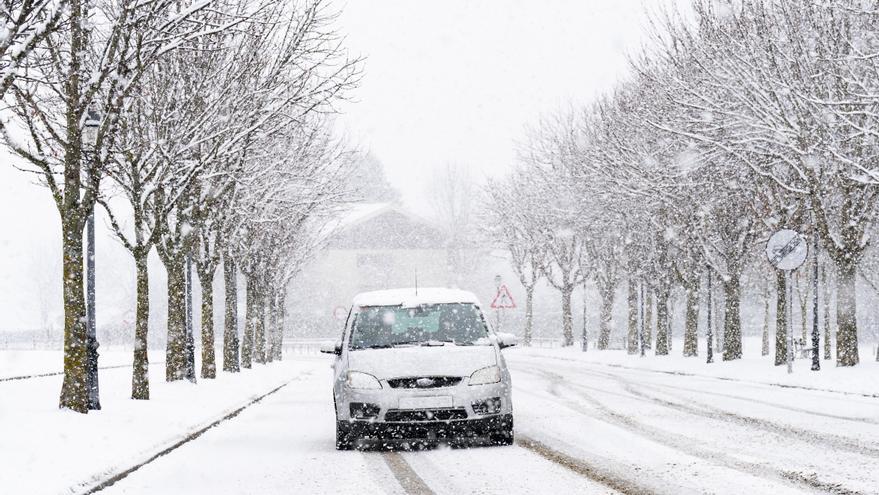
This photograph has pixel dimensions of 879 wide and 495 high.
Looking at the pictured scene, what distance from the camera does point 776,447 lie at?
31.9 ft

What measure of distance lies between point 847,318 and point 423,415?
14840 millimetres

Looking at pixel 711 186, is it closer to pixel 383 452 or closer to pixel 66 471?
pixel 383 452

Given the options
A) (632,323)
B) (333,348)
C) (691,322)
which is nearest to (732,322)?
(691,322)

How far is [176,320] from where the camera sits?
20625 millimetres

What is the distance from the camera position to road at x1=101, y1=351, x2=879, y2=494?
7.83 meters

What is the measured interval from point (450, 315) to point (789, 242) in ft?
38.3

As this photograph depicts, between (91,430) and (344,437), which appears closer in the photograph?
(344,437)

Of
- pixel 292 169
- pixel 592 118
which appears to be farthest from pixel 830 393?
pixel 592 118

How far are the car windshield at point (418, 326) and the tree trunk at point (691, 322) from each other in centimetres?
2257

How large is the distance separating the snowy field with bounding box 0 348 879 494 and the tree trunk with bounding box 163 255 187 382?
2824 mm

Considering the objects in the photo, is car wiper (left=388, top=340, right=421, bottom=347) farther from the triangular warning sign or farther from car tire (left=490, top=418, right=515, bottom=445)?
the triangular warning sign

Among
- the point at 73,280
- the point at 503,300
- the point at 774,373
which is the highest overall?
the point at 73,280

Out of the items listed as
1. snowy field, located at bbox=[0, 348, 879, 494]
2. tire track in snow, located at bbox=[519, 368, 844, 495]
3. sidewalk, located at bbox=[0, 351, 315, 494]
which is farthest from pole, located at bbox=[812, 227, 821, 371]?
sidewalk, located at bbox=[0, 351, 315, 494]

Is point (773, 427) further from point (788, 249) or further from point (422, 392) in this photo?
point (788, 249)
